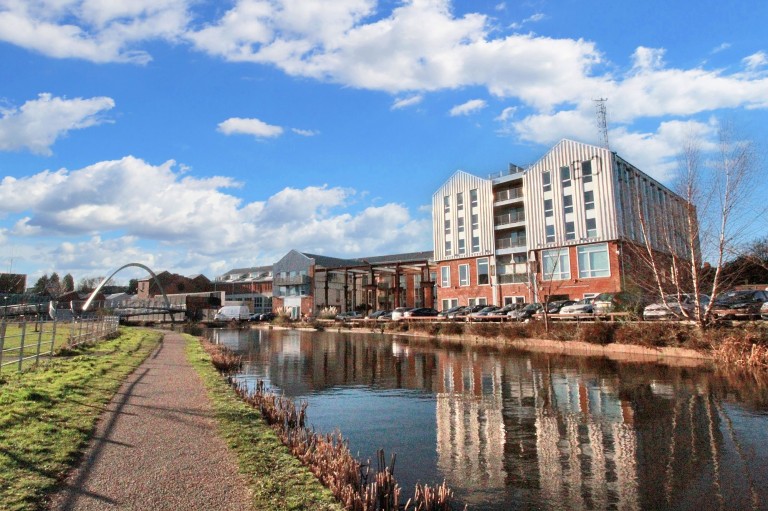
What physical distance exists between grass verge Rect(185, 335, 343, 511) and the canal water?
5.84 ft

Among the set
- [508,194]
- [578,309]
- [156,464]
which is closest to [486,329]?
[578,309]

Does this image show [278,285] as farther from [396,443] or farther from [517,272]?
[396,443]

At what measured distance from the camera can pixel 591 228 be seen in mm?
44969

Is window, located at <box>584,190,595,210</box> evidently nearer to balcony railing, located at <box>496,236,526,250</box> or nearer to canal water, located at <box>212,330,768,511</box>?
balcony railing, located at <box>496,236,526,250</box>

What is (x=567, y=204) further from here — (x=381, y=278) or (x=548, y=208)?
(x=381, y=278)

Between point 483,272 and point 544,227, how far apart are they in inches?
315

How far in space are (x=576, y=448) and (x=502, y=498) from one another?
10.2 feet

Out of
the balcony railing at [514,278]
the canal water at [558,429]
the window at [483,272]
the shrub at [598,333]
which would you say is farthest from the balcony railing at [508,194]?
the canal water at [558,429]

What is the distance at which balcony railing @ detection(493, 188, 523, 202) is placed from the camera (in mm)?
51625

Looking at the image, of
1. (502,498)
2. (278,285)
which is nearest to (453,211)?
(278,285)

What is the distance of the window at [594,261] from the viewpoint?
142ft

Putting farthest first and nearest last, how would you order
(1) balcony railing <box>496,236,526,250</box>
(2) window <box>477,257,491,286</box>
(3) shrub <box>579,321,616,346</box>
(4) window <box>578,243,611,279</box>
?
(2) window <box>477,257,491,286</box> < (1) balcony railing <box>496,236,526,250</box> < (4) window <box>578,243,611,279</box> < (3) shrub <box>579,321,616,346</box>

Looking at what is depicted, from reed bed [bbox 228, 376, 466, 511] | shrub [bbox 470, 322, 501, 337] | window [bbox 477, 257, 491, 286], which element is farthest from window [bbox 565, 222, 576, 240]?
reed bed [bbox 228, 376, 466, 511]

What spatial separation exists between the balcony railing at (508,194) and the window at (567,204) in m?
5.17
